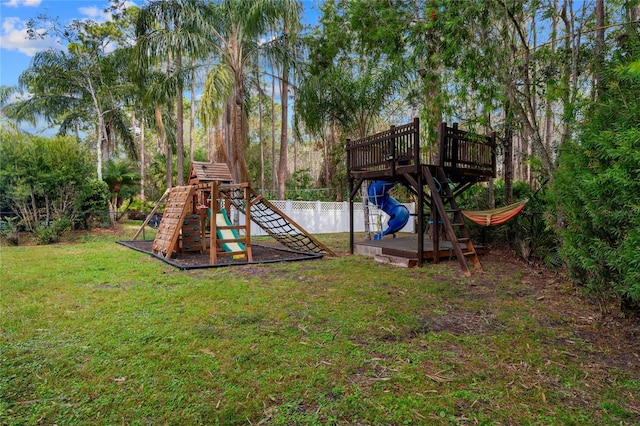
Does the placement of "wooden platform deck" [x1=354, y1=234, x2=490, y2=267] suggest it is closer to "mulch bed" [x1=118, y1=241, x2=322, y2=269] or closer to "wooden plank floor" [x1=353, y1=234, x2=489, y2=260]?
"wooden plank floor" [x1=353, y1=234, x2=489, y2=260]

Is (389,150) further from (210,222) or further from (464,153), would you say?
(210,222)

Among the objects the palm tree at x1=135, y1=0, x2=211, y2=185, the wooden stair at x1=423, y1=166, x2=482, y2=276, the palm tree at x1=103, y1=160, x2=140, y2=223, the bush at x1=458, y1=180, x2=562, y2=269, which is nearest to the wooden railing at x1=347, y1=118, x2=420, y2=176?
the wooden stair at x1=423, y1=166, x2=482, y2=276

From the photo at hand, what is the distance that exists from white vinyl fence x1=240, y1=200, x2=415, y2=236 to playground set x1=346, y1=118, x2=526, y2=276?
16.8 ft

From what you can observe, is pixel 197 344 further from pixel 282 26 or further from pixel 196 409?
pixel 282 26

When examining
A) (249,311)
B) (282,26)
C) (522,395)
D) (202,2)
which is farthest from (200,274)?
(202,2)

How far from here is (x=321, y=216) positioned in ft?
44.0

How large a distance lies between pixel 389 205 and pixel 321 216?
471 cm

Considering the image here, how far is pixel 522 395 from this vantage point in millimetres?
2121

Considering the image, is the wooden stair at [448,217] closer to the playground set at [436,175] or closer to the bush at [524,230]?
the playground set at [436,175]

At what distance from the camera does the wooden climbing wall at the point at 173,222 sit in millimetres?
6992

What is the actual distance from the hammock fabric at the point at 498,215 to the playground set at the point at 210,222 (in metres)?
2.93

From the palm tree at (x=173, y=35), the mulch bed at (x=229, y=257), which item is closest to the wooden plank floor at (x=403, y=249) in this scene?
the mulch bed at (x=229, y=257)

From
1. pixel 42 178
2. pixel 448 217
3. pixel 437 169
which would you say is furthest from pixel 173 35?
pixel 448 217

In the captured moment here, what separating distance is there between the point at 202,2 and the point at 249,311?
36.2 feet
